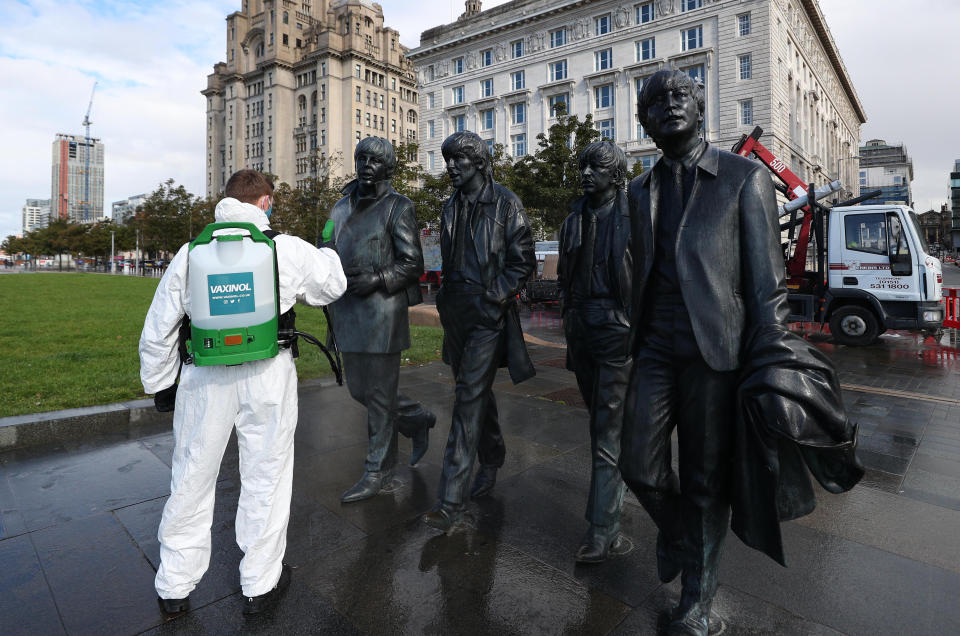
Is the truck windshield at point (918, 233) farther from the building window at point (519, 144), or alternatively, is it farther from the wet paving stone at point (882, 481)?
the building window at point (519, 144)

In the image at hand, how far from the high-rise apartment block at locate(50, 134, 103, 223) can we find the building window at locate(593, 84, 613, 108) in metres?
170

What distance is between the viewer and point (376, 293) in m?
3.52

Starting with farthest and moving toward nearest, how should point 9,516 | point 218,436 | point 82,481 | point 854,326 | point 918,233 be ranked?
point 854,326 < point 918,233 < point 82,481 < point 9,516 < point 218,436

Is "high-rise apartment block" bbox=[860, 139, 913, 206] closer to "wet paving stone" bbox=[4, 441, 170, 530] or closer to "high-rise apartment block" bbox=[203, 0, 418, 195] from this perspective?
"high-rise apartment block" bbox=[203, 0, 418, 195]

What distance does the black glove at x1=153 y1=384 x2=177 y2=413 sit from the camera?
2.49 metres

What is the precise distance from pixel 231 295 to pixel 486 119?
56.2 m

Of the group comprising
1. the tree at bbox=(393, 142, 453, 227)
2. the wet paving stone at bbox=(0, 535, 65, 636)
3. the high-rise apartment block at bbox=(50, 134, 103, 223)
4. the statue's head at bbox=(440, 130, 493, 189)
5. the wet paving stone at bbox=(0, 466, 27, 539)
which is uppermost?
the high-rise apartment block at bbox=(50, 134, 103, 223)

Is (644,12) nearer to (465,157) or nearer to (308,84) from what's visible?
(465,157)

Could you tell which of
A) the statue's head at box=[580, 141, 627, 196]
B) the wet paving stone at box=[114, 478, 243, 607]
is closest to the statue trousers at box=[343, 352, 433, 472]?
the wet paving stone at box=[114, 478, 243, 607]

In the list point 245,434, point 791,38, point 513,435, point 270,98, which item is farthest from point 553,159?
point 270,98

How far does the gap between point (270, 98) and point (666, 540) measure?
95.4 meters

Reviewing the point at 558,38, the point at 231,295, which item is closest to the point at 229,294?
the point at 231,295

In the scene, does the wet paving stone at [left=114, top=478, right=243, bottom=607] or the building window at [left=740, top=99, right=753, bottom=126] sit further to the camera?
the building window at [left=740, top=99, right=753, bottom=126]

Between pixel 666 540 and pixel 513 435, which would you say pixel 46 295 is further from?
pixel 666 540
